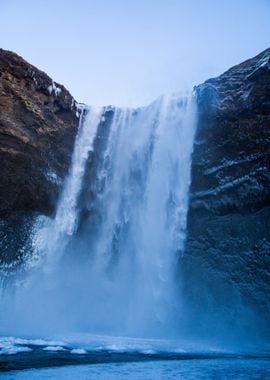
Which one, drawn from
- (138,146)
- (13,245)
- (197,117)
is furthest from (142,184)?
(13,245)

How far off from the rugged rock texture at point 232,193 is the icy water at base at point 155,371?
293 inches

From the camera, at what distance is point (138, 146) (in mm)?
16984

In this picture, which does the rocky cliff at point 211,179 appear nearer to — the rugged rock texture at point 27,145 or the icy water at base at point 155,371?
the rugged rock texture at point 27,145

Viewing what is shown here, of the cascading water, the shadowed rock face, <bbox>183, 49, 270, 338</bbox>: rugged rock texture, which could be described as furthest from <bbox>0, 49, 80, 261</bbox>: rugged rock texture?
<bbox>183, 49, 270, 338</bbox>: rugged rock texture

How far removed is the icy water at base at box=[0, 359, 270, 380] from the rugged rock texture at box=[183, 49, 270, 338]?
743 centimetres

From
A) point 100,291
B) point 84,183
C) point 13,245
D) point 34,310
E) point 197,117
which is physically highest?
point 197,117

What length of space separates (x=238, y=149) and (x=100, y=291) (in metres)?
9.14

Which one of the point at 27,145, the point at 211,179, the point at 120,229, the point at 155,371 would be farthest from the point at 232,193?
the point at 155,371

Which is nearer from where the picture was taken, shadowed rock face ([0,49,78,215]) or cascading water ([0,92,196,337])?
shadowed rock face ([0,49,78,215])

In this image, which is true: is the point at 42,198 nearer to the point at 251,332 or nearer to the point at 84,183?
the point at 84,183

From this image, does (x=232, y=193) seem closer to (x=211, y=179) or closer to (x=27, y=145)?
(x=211, y=179)

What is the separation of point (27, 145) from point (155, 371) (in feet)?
37.6

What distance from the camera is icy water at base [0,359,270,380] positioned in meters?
5.32

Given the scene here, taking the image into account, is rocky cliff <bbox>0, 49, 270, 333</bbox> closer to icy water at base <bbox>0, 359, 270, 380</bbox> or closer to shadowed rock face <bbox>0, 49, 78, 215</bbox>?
shadowed rock face <bbox>0, 49, 78, 215</bbox>
